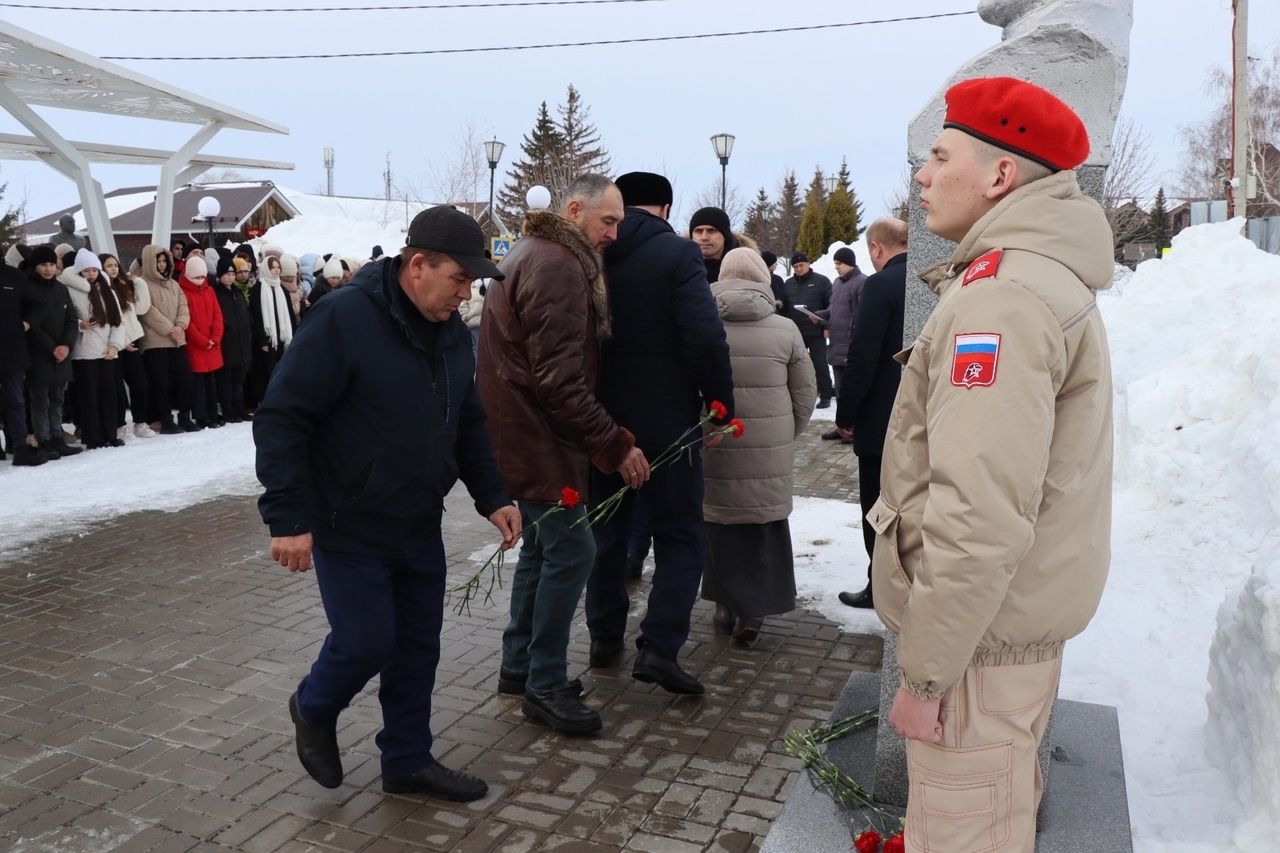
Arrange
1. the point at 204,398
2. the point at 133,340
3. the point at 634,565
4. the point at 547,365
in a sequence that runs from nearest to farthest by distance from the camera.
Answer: the point at 547,365
the point at 634,565
the point at 133,340
the point at 204,398

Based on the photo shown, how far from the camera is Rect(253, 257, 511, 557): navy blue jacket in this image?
332 centimetres

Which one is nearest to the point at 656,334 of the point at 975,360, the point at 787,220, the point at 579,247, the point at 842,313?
the point at 579,247

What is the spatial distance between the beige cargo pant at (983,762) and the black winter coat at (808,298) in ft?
38.0

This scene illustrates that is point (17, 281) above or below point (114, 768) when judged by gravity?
above

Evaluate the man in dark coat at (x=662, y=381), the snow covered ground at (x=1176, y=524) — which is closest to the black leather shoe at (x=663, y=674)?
the man in dark coat at (x=662, y=381)

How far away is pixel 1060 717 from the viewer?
3.85 m

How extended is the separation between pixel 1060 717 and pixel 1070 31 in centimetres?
237

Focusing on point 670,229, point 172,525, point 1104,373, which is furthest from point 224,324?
point 1104,373

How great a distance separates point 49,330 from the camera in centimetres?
987

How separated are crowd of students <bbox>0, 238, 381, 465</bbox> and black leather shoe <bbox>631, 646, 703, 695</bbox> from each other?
6370 mm

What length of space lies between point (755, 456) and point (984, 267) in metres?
2.95

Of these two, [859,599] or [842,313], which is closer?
[859,599]

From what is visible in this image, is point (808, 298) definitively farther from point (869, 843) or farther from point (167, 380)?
point (869, 843)

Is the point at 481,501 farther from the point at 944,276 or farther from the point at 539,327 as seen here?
the point at 944,276
